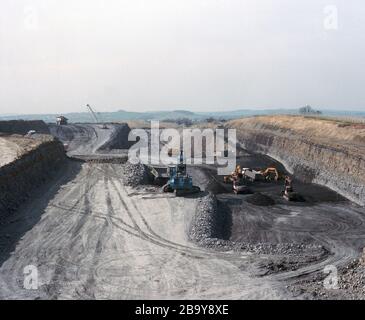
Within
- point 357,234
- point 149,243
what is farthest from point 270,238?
point 149,243

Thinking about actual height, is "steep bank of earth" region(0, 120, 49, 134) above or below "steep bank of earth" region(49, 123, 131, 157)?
above

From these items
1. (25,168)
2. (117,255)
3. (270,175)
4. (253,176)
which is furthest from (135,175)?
(117,255)

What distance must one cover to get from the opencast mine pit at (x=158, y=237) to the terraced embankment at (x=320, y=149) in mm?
1530

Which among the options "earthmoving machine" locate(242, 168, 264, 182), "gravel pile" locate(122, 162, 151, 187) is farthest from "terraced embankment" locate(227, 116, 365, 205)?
"gravel pile" locate(122, 162, 151, 187)

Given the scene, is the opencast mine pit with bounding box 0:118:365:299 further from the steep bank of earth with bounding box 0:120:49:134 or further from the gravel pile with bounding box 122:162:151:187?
the steep bank of earth with bounding box 0:120:49:134

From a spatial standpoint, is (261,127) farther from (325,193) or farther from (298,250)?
(298,250)

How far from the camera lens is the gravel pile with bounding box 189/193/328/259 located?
21625mm

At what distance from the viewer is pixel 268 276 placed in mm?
18375

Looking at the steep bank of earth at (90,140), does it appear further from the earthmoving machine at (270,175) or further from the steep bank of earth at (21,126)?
the earthmoving machine at (270,175)

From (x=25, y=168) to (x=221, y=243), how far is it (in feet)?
54.0

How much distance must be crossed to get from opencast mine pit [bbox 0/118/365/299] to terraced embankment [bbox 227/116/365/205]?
60.2 inches

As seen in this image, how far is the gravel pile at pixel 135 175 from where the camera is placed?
113 feet

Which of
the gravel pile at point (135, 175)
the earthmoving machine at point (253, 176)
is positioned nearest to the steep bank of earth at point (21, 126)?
the gravel pile at point (135, 175)
